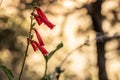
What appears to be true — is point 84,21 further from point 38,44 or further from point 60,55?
point 38,44

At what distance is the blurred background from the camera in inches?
324

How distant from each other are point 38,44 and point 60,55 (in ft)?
25.8

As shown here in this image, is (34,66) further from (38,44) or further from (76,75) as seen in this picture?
(38,44)

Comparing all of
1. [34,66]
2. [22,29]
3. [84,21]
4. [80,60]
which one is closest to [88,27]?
[84,21]

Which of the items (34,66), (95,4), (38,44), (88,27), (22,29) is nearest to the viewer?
(38,44)

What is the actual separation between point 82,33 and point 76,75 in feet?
3.13

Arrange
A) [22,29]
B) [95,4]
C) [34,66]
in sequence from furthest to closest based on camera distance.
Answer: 1. [34,66]
2. [22,29]
3. [95,4]

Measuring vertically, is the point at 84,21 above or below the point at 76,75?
above

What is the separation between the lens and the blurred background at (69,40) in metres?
8.23

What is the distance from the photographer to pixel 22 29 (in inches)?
328

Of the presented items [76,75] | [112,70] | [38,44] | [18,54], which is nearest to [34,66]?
[18,54]

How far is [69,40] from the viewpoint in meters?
10.4

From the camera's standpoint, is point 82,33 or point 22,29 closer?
point 22,29

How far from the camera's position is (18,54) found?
9812 millimetres
